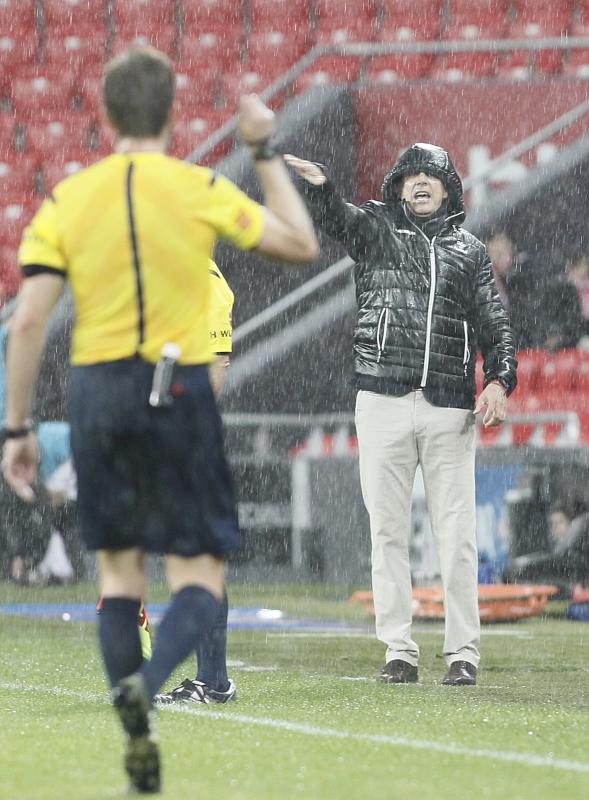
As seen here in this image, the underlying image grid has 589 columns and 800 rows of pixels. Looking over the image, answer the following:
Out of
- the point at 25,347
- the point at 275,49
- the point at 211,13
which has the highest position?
the point at 211,13

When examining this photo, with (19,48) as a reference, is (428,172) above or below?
below

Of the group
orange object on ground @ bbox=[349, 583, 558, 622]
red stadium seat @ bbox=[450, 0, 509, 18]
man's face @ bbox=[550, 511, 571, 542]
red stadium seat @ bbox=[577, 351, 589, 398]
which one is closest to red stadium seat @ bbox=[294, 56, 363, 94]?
red stadium seat @ bbox=[450, 0, 509, 18]

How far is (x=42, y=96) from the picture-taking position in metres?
17.4

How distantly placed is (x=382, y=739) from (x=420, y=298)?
2337 mm

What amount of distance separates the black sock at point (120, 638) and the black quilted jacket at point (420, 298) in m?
2.78

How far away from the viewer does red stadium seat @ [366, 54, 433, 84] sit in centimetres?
1631

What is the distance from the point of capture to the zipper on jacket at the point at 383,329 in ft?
21.4

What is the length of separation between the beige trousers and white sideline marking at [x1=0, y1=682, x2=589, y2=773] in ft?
4.12

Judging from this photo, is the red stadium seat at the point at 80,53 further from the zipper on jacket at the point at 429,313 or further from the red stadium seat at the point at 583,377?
the zipper on jacket at the point at 429,313

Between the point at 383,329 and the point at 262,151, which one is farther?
the point at 383,329

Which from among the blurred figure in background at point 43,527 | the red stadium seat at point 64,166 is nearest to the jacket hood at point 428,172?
the blurred figure in background at point 43,527

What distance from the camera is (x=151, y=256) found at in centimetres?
376

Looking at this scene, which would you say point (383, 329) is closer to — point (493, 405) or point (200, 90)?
point (493, 405)

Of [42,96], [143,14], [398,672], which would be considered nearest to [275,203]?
[398,672]
